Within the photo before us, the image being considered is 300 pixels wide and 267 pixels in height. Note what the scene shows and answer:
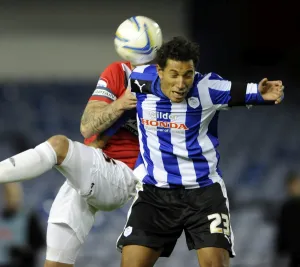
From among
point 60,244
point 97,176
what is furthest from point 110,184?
point 60,244

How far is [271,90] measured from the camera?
4840 millimetres

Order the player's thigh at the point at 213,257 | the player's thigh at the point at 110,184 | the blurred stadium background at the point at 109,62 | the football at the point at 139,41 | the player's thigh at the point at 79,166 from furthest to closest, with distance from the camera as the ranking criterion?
the blurred stadium background at the point at 109,62, the football at the point at 139,41, the player's thigh at the point at 110,184, the player's thigh at the point at 79,166, the player's thigh at the point at 213,257

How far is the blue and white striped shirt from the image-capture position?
4.86 m

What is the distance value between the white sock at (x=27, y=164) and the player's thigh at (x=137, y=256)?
25.4 inches

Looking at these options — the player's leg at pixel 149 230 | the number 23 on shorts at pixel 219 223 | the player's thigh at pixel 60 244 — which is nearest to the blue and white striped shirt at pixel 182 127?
the player's leg at pixel 149 230

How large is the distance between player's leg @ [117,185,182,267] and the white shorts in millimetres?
219

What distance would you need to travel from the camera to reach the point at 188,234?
4977 mm

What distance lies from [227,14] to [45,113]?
281cm

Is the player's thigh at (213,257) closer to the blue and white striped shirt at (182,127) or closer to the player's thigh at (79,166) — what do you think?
the blue and white striped shirt at (182,127)

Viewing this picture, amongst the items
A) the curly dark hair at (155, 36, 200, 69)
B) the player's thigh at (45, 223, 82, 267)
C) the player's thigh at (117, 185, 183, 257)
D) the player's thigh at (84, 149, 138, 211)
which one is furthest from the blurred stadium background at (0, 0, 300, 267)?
the curly dark hair at (155, 36, 200, 69)

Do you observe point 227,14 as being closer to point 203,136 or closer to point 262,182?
point 262,182

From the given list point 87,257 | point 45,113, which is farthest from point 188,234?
point 45,113

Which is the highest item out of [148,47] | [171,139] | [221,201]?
[148,47]

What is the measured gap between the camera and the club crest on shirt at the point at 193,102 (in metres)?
4.87
